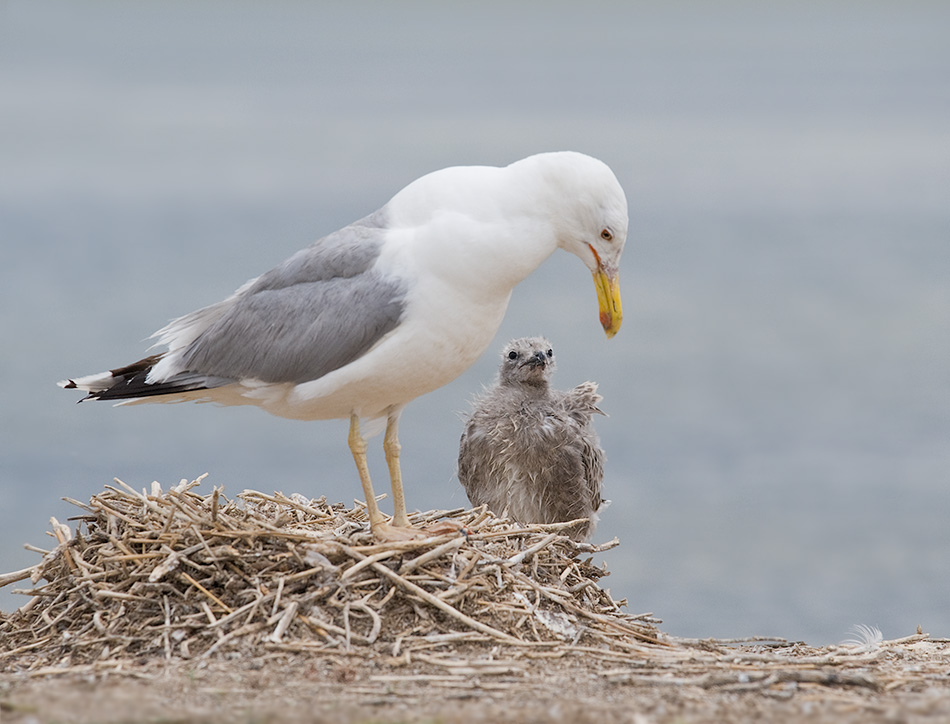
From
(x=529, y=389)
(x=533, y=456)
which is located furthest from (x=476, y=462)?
(x=529, y=389)

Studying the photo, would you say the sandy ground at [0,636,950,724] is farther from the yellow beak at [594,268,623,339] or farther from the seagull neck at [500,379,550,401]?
the seagull neck at [500,379,550,401]

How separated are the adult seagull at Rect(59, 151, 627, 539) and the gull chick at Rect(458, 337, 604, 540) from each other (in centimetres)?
163

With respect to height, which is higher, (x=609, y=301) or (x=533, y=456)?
(x=533, y=456)

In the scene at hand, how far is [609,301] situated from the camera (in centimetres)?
509

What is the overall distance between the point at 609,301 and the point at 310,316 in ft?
4.26

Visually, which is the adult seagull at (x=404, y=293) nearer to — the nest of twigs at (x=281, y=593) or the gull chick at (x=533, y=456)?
the nest of twigs at (x=281, y=593)

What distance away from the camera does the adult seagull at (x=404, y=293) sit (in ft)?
16.2

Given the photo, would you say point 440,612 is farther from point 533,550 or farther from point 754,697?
point 754,697

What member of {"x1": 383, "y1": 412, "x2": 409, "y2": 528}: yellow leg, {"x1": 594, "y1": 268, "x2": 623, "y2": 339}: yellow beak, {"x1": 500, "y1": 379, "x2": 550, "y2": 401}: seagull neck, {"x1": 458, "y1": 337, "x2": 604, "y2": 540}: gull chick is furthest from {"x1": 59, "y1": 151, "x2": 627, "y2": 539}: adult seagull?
{"x1": 500, "y1": 379, "x2": 550, "y2": 401}: seagull neck

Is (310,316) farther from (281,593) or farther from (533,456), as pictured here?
(533,456)

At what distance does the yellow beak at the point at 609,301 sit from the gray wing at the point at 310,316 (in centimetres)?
85

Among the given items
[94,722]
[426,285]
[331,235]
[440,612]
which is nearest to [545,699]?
[440,612]

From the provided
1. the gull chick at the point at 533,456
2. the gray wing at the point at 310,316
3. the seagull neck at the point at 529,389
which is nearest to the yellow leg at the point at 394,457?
the gray wing at the point at 310,316

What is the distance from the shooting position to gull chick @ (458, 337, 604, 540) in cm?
687
